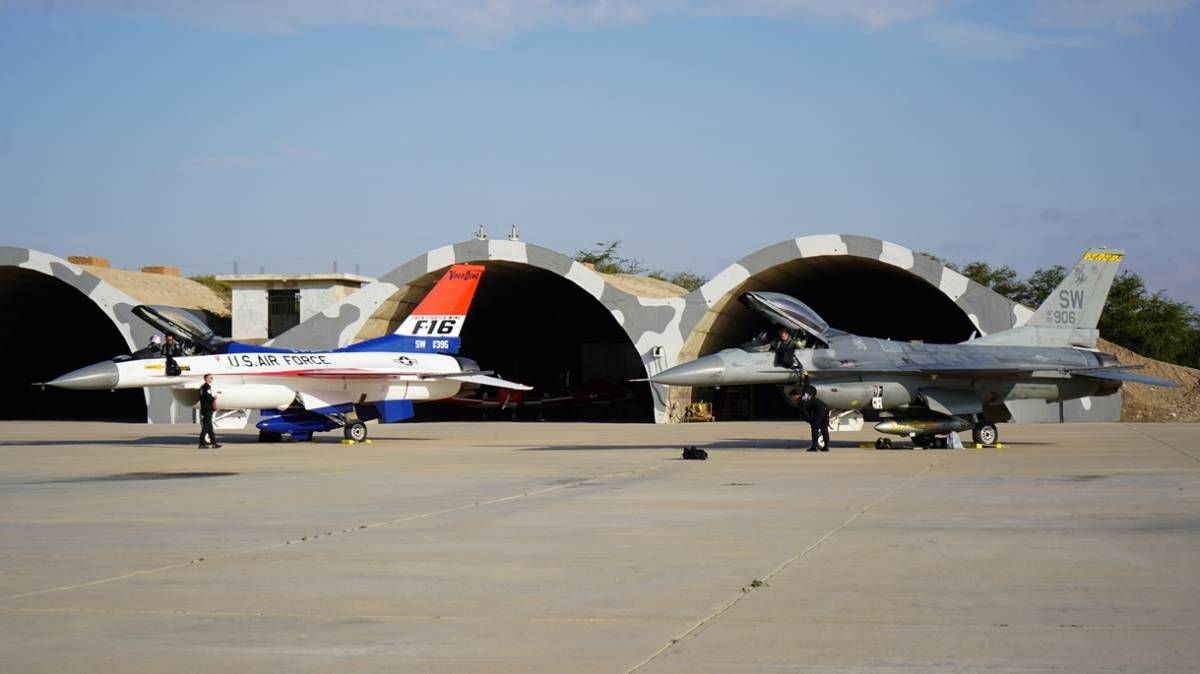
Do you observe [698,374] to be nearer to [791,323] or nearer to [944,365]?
[791,323]

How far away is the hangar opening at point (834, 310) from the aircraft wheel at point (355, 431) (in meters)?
13.7

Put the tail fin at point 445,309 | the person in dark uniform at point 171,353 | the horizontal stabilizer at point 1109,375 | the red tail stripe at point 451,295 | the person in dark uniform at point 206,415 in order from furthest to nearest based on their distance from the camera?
1. the red tail stripe at point 451,295
2. the tail fin at point 445,309
3. the person in dark uniform at point 171,353
4. the person in dark uniform at point 206,415
5. the horizontal stabilizer at point 1109,375

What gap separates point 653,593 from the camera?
26.7 feet

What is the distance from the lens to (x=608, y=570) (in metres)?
9.15

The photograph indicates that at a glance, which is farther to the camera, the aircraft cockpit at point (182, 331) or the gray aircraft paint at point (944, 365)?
the aircraft cockpit at point (182, 331)

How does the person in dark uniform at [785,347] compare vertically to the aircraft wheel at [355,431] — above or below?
above

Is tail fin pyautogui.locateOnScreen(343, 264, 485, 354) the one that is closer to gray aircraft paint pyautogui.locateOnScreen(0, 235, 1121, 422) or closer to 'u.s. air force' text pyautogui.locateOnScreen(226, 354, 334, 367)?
'u.s. air force' text pyautogui.locateOnScreen(226, 354, 334, 367)

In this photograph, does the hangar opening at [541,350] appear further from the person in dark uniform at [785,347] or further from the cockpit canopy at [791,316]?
the person in dark uniform at [785,347]

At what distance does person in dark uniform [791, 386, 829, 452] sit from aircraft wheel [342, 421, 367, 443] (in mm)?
11303

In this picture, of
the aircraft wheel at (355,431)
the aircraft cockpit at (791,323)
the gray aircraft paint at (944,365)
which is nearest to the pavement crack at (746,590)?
the gray aircraft paint at (944,365)

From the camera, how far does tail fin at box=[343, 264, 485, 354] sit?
30391 mm

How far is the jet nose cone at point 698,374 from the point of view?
23547mm

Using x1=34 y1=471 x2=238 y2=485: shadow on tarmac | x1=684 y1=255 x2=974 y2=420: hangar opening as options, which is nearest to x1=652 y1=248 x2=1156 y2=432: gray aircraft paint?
x1=34 y1=471 x2=238 y2=485: shadow on tarmac

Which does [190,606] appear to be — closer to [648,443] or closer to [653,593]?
[653,593]
